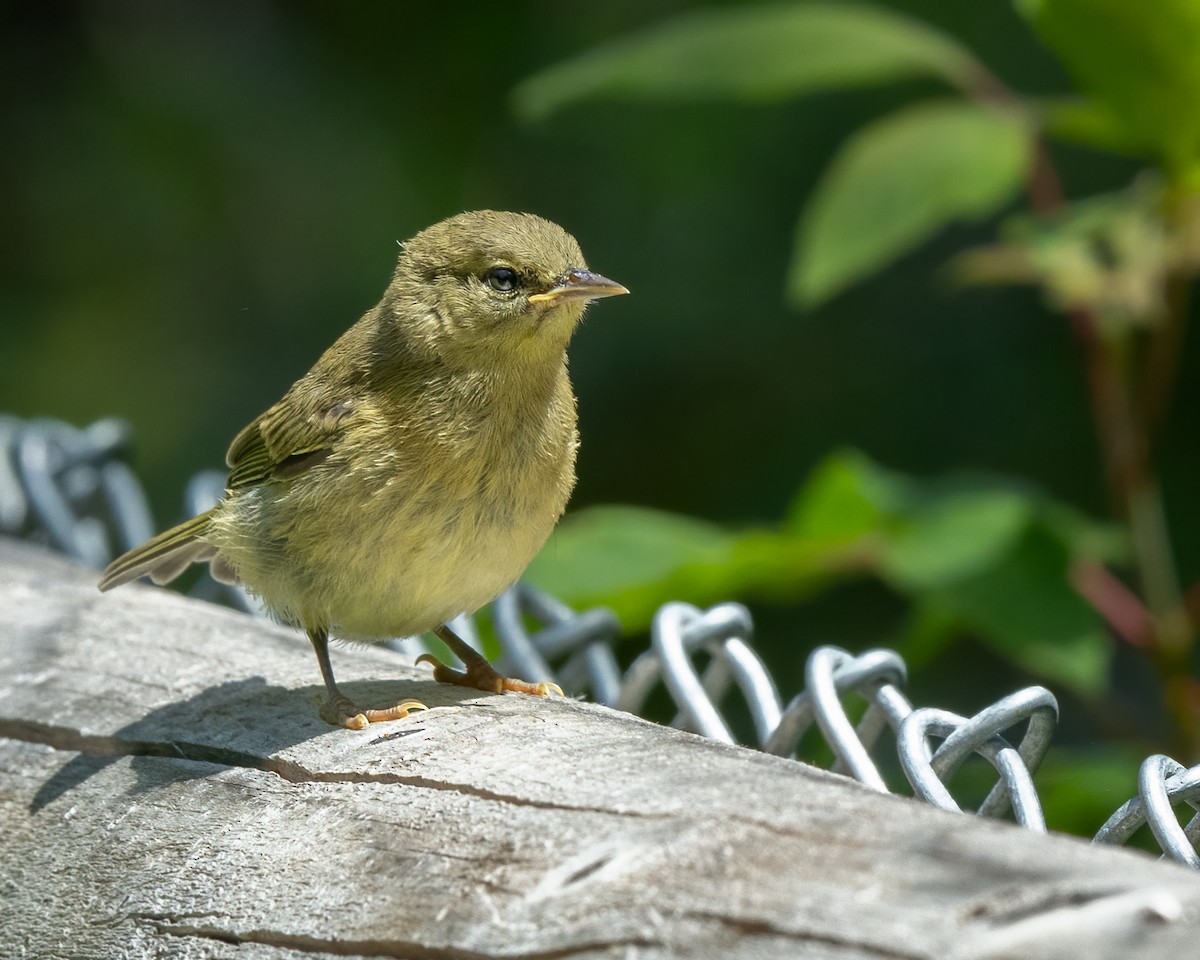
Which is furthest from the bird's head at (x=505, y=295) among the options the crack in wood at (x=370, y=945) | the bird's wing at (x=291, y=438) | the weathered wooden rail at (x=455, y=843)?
the crack in wood at (x=370, y=945)

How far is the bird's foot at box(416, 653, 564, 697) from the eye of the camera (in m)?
2.65

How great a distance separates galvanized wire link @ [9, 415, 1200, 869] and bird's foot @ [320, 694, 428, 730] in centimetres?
41

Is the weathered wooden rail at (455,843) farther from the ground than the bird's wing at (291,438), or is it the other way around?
the bird's wing at (291,438)

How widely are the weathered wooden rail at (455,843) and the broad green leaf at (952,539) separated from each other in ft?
3.72

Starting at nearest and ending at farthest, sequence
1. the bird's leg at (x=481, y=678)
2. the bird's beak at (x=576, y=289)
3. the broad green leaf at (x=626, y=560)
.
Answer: the bird's leg at (x=481, y=678), the bird's beak at (x=576, y=289), the broad green leaf at (x=626, y=560)

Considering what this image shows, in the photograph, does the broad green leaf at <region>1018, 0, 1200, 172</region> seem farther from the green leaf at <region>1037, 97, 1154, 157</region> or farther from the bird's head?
the bird's head

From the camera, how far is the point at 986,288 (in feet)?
23.5

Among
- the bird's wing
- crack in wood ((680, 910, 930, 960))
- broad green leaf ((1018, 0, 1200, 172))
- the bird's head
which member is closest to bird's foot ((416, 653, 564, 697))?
the bird's wing

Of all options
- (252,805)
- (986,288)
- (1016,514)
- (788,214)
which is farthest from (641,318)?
(252,805)

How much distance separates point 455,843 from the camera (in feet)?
5.64

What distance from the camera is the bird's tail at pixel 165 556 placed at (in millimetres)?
3023

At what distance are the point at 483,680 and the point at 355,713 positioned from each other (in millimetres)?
509

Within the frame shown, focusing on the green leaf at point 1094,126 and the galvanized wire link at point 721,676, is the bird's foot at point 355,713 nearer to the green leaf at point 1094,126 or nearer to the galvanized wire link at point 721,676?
the galvanized wire link at point 721,676

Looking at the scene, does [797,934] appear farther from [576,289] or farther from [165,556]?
[165,556]
